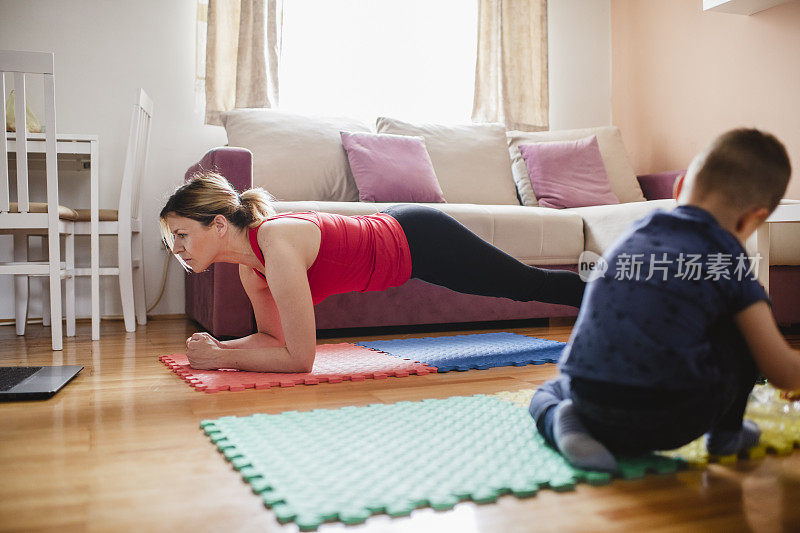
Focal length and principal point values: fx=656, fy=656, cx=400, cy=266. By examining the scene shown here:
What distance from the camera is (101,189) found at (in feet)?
11.0

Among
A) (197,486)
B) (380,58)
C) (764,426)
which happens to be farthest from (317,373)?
(380,58)

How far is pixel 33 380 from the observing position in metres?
1.65

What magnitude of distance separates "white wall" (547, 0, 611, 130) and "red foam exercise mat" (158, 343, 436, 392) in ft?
9.27

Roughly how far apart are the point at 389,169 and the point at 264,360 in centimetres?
149

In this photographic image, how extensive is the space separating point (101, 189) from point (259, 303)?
1.89 meters

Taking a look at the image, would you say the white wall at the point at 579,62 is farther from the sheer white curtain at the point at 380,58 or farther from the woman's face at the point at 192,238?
the woman's face at the point at 192,238

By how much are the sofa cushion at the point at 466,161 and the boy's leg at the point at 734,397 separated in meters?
2.31

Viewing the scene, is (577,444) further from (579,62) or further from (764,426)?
(579,62)

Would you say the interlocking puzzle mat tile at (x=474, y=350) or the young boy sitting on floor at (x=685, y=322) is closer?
the young boy sitting on floor at (x=685, y=322)

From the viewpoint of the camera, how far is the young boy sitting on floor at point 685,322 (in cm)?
92

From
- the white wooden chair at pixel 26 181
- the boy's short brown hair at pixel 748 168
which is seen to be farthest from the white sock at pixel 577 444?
the white wooden chair at pixel 26 181

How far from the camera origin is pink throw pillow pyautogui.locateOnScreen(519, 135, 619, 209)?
336cm

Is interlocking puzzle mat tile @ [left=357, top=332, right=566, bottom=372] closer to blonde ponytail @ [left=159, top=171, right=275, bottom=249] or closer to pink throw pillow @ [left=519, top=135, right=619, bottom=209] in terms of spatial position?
blonde ponytail @ [left=159, top=171, right=275, bottom=249]

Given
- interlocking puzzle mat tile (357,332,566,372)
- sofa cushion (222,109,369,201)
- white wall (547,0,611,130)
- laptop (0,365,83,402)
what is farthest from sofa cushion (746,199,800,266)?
laptop (0,365,83,402)
